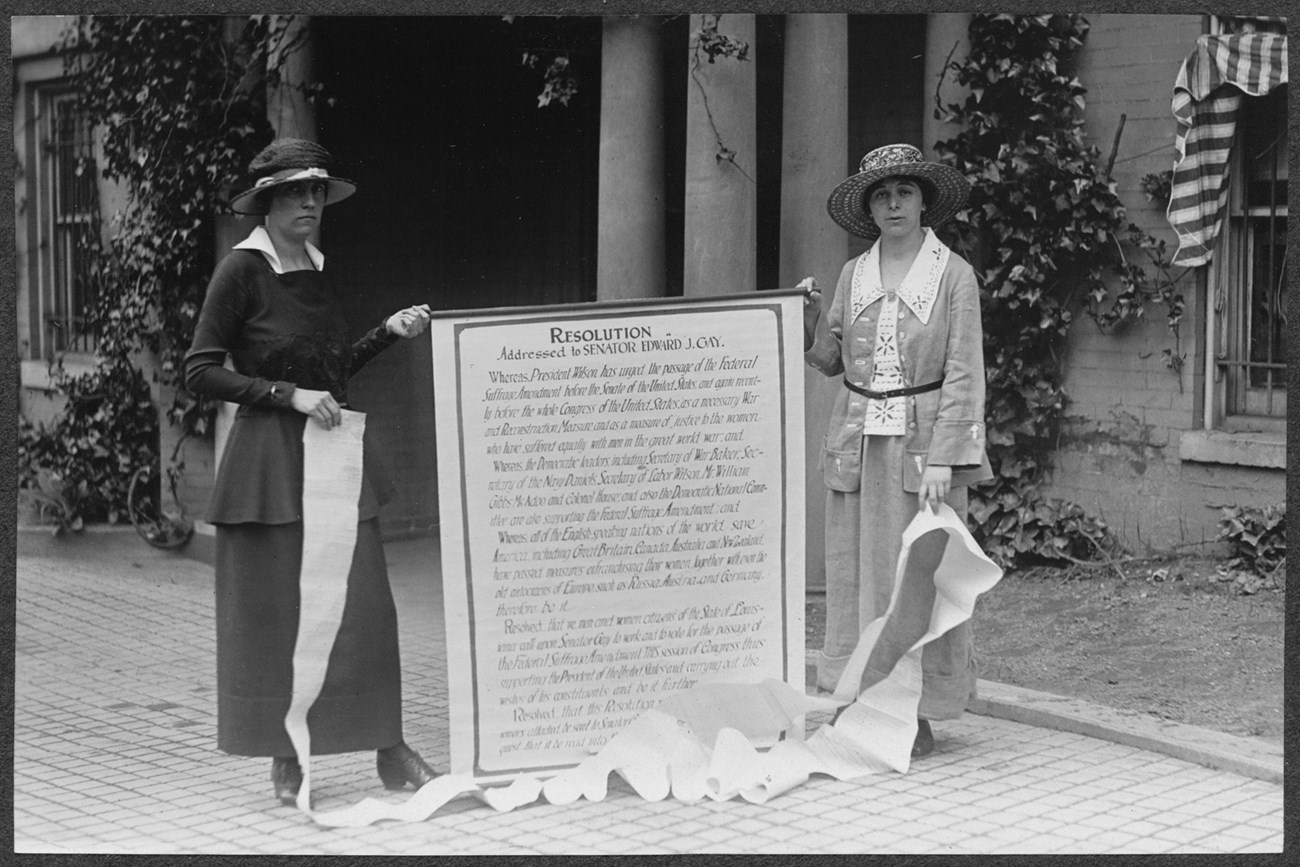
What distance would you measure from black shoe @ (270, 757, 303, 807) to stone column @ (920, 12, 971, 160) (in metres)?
4.25

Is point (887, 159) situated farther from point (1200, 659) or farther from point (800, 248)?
point (1200, 659)

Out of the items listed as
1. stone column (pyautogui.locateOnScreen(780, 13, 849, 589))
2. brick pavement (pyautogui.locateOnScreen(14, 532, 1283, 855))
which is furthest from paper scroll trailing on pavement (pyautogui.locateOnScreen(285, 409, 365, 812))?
stone column (pyautogui.locateOnScreen(780, 13, 849, 589))

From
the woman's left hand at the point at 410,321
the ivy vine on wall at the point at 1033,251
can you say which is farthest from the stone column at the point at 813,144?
the woman's left hand at the point at 410,321

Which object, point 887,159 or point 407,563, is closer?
point 887,159

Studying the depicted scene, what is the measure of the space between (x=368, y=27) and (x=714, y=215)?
5.45 feet

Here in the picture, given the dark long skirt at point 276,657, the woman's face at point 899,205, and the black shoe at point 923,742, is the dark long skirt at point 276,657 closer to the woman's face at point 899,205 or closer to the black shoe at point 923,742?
the black shoe at point 923,742

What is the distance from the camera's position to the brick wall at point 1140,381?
7.31 metres

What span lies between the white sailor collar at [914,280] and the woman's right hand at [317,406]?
166 centimetres

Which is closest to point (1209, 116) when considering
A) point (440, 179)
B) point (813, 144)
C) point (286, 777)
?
point (813, 144)

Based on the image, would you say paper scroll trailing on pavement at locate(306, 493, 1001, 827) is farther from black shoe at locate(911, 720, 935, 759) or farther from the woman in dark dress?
the woman in dark dress

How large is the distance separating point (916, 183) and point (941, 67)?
2.50 metres

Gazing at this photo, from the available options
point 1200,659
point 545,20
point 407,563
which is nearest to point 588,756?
point 1200,659

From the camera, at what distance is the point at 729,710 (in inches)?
200

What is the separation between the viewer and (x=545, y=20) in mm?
6688
